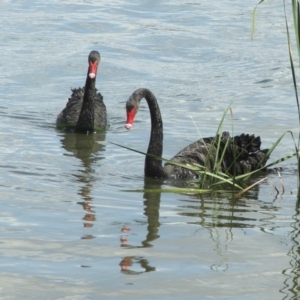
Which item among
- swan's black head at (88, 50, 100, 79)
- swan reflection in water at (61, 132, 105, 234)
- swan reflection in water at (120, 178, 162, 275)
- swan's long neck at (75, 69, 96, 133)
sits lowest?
swan reflection in water at (120, 178, 162, 275)

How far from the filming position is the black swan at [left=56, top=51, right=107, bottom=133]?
31.1 feet

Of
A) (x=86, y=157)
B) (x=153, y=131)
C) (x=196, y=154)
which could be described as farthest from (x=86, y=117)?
(x=196, y=154)


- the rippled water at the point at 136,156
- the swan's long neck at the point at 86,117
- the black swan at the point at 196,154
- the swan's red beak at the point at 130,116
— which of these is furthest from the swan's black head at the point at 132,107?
the swan's long neck at the point at 86,117

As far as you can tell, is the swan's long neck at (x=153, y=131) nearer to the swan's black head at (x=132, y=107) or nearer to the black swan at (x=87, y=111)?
the swan's black head at (x=132, y=107)

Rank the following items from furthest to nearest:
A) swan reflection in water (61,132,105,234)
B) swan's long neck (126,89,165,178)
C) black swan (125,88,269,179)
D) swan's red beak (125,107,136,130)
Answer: black swan (125,88,269,179)
swan's long neck (126,89,165,178)
swan's red beak (125,107,136,130)
swan reflection in water (61,132,105,234)

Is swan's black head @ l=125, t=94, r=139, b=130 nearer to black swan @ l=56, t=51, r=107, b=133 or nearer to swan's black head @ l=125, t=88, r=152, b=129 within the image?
swan's black head @ l=125, t=88, r=152, b=129

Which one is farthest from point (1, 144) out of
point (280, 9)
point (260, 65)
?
point (280, 9)

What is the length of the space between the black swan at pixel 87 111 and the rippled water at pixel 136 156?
15cm

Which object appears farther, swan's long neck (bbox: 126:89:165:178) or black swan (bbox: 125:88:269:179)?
black swan (bbox: 125:88:269:179)

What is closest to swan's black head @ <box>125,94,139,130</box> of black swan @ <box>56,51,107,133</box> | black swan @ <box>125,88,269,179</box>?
black swan @ <box>125,88,269,179</box>

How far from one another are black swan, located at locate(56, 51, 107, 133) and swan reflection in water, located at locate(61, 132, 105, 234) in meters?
0.12

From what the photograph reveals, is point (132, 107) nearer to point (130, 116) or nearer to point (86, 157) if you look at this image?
point (130, 116)

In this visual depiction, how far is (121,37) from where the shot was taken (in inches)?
555

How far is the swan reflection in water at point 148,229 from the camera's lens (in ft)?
15.5
